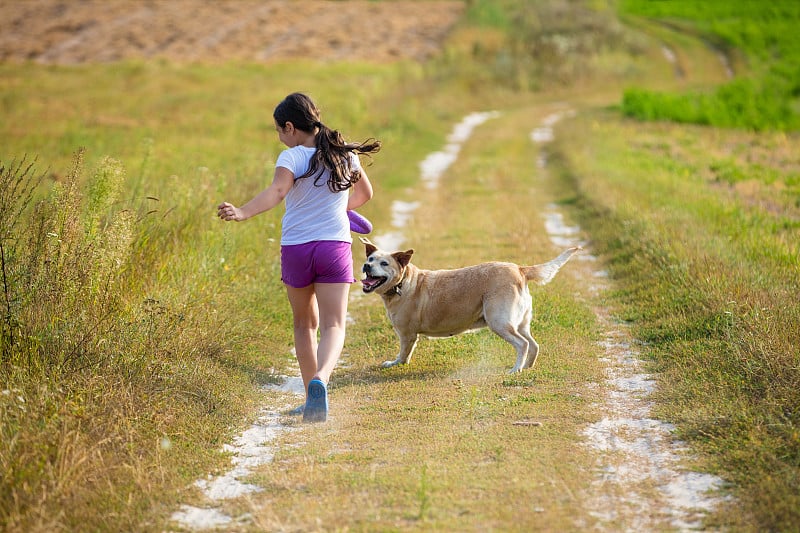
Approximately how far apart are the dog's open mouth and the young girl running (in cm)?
116

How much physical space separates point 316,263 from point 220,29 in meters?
45.2

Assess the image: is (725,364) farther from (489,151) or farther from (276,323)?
(489,151)

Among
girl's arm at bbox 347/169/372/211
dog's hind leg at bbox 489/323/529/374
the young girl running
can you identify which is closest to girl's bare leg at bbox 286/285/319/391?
the young girl running

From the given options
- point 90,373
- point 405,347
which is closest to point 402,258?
point 405,347

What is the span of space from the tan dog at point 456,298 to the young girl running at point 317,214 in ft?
4.04

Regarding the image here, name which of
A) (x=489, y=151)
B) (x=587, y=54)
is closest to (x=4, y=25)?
(x=587, y=54)

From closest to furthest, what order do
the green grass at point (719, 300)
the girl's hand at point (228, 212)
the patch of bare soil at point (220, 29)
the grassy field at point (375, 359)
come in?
the grassy field at point (375, 359) → the green grass at point (719, 300) → the girl's hand at point (228, 212) → the patch of bare soil at point (220, 29)

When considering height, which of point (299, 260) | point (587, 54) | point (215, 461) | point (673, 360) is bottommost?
point (587, 54)

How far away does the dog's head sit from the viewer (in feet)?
25.5

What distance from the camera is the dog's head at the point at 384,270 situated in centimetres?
778

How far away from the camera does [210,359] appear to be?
7.33m

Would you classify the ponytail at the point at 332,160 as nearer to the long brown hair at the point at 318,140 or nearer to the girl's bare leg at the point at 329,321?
the long brown hair at the point at 318,140

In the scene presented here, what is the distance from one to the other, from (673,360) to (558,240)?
222 inches

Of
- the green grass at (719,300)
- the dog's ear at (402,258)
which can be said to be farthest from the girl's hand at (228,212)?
the green grass at (719,300)
